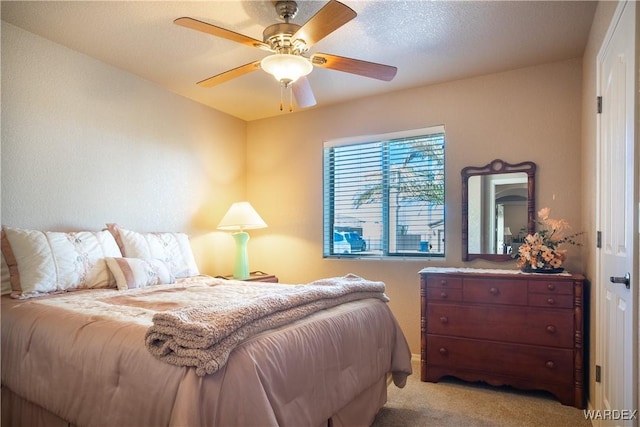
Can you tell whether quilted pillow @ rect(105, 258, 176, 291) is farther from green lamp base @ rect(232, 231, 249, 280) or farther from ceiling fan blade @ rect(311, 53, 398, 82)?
ceiling fan blade @ rect(311, 53, 398, 82)

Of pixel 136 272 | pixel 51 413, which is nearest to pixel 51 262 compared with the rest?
pixel 136 272

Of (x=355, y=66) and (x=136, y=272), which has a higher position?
(x=355, y=66)

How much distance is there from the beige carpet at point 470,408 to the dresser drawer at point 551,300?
0.64 metres

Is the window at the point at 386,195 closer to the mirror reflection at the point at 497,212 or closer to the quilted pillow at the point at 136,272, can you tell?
the mirror reflection at the point at 497,212

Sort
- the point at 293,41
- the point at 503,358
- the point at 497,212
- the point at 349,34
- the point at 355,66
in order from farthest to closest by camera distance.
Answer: the point at 497,212 < the point at 503,358 < the point at 349,34 < the point at 355,66 < the point at 293,41

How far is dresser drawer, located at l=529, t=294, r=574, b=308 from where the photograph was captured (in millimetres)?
2582

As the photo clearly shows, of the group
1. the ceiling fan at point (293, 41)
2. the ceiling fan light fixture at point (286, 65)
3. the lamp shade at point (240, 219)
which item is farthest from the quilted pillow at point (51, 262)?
the ceiling fan light fixture at point (286, 65)

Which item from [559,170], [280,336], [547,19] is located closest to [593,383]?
[559,170]

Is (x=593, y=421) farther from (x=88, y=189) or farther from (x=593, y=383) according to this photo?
(x=88, y=189)

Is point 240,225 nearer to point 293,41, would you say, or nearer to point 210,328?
point 293,41

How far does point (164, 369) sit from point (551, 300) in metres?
2.47

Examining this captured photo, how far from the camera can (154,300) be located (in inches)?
83.1

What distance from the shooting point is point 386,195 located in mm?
3777

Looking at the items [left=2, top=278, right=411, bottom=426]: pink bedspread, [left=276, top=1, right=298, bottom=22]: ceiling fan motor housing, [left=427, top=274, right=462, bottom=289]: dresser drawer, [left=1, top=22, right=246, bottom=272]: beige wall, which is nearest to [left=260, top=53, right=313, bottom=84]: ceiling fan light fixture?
[left=276, top=1, right=298, bottom=22]: ceiling fan motor housing
